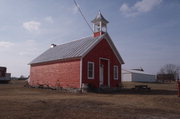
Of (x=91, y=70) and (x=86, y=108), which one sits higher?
(x=91, y=70)

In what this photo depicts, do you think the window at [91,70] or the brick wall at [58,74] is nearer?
the brick wall at [58,74]

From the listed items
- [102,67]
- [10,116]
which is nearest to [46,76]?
[102,67]

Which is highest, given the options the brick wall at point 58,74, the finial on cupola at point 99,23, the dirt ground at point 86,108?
the finial on cupola at point 99,23

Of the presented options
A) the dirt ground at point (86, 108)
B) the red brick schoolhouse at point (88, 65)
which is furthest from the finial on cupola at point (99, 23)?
the dirt ground at point (86, 108)

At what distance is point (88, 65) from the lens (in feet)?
69.4

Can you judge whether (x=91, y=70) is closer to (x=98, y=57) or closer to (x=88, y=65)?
(x=88, y=65)

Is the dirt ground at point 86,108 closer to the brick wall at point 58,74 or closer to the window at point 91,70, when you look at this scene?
the brick wall at point 58,74

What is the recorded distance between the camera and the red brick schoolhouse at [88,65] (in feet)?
68.4

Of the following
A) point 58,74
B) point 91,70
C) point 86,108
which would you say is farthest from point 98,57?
point 86,108

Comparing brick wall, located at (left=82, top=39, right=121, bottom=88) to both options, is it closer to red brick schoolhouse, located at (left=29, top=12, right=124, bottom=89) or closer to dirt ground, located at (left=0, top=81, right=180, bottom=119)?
red brick schoolhouse, located at (left=29, top=12, right=124, bottom=89)

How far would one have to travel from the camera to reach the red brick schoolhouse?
20.9m

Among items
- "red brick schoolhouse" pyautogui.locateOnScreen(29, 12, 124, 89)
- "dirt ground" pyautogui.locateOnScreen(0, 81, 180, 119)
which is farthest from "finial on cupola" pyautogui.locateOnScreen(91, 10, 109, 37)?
"dirt ground" pyautogui.locateOnScreen(0, 81, 180, 119)

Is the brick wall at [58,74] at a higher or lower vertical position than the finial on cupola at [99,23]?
lower

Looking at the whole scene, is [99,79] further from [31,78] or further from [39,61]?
[31,78]
